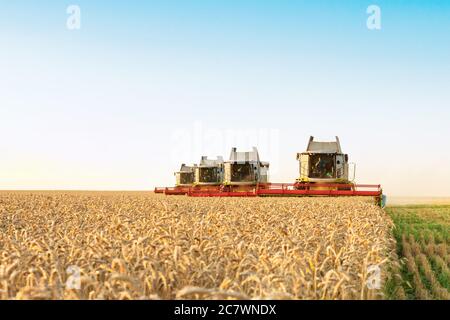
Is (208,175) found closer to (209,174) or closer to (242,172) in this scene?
(209,174)

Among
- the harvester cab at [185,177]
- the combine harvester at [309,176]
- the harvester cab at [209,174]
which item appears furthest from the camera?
the harvester cab at [185,177]

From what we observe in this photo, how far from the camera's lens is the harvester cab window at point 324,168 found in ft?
102

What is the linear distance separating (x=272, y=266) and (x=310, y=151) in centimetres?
2614

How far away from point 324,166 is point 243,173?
24.7ft

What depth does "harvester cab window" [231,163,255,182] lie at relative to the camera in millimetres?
37406

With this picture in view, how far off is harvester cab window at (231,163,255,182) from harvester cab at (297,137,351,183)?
6.39 m

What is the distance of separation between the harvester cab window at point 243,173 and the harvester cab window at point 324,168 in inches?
271

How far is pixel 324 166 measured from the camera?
3116 centimetres

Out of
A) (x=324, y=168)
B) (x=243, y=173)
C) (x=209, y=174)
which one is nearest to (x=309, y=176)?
(x=324, y=168)

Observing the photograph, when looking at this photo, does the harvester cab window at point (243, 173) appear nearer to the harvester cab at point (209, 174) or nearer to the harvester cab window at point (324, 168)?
the harvester cab window at point (324, 168)
